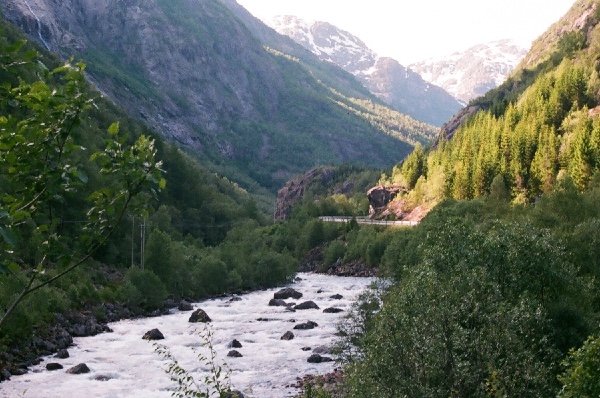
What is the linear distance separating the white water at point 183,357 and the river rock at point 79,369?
47cm

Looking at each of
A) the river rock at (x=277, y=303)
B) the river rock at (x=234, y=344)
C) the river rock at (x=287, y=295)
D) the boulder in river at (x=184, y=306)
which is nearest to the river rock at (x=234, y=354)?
the river rock at (x=234, y=344)

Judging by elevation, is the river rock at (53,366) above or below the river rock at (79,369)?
below

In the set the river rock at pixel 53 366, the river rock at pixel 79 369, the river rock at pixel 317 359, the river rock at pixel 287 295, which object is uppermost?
the river rock at pixel 317 359

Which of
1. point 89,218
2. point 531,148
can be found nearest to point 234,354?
point 89,218

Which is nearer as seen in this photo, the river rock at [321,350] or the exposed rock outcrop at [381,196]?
the river rock at [321,350]

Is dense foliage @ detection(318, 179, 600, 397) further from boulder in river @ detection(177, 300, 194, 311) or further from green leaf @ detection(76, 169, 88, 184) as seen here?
boulder in river @ detection(177, 300, 194, 311)

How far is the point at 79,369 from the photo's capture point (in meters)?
45.5

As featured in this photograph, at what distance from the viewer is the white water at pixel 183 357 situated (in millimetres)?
42031

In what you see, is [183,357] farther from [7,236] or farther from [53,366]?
[7,236]

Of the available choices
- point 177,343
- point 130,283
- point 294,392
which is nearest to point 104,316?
point 130,283

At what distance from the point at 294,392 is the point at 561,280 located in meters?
18.9

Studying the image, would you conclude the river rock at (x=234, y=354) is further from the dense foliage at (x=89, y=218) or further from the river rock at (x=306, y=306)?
the river rock at (x=306, y=306)

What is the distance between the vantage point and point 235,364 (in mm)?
50938

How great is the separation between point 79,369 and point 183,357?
8.88 m
